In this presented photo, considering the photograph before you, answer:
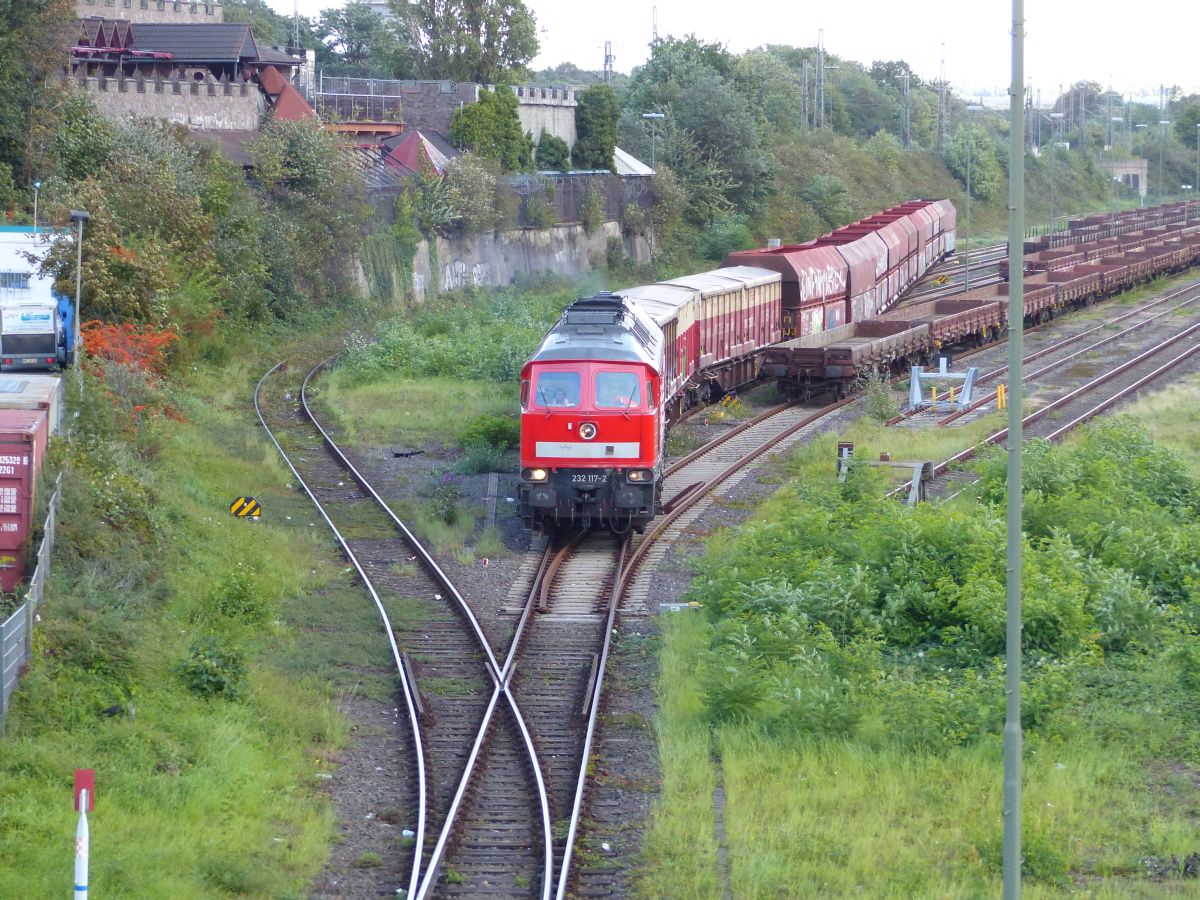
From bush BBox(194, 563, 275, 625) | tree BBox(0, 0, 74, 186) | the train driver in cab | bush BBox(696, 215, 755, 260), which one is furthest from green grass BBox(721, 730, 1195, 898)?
bush BBox(696, 215, 755, 260)

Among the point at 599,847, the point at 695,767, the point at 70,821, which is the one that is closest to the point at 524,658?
the point at 695,767

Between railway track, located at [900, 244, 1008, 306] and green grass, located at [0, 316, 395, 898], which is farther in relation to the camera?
railway track, located at [900, 244, 1008, 306]

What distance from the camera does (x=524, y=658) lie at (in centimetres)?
1568

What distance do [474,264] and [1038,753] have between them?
43.7 meters

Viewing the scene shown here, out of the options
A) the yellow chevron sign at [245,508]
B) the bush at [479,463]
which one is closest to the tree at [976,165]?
the bush at [479,463]

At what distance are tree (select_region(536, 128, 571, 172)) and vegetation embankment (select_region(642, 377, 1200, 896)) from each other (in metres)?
48.3

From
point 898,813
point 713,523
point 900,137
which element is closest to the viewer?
point 898,813

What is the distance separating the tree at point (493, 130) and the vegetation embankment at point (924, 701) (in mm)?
43259

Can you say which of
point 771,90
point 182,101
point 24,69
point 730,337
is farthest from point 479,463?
point 771,90

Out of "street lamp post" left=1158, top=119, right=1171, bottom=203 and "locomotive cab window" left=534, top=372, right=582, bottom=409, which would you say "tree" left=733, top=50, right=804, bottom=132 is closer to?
"street lamp post" left=1158, top=119, right=1171, bottom=203

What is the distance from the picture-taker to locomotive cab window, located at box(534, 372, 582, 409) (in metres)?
19.6

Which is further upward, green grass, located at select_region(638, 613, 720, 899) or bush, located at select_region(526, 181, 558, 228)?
bush, located at select_region(526, 181, 558, 228)

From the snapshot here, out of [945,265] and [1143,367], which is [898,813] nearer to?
[1143,367]

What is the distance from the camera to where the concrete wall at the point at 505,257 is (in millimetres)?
52031
